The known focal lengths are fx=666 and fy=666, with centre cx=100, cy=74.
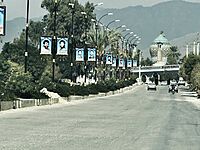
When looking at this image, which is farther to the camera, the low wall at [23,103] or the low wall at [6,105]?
the low wall at [23,103]

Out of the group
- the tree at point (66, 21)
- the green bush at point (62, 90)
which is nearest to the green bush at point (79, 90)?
the green bush at point (62, 90)

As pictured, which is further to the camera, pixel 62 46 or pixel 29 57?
pixel 29 57

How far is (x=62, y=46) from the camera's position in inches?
2349

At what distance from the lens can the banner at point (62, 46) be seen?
59263 millimetres

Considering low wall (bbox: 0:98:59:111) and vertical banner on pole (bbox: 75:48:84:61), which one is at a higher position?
vertical banner on pole (bbox: 75:48:84:61)

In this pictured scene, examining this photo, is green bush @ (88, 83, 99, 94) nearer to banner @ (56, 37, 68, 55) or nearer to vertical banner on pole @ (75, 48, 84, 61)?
vertical banner on pole @ (75, 48, 84, 61)

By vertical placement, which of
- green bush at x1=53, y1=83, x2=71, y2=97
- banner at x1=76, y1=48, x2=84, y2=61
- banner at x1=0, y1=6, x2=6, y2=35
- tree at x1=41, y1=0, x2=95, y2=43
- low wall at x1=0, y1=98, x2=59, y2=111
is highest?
tree at x1=41, y1=0, x2=95, y2=43

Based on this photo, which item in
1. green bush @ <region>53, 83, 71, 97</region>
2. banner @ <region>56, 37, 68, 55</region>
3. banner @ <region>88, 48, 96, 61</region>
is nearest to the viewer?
banner @ <region>56, 37, 68, 55</region>

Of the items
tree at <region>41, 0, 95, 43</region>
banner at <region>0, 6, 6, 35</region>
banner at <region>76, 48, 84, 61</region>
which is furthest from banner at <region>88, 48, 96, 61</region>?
tree at <region>41, 0, 95, 43</region>

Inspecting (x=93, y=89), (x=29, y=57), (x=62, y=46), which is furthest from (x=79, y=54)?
(x=29, y=57)

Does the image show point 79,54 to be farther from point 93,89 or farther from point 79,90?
point 93,89

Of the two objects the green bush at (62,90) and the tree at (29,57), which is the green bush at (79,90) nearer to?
the green bush at (62,90)

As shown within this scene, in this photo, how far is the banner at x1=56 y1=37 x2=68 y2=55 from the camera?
59263 mm

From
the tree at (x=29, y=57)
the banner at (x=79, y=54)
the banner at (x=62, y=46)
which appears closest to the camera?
the banner at (x=62, y=46)
